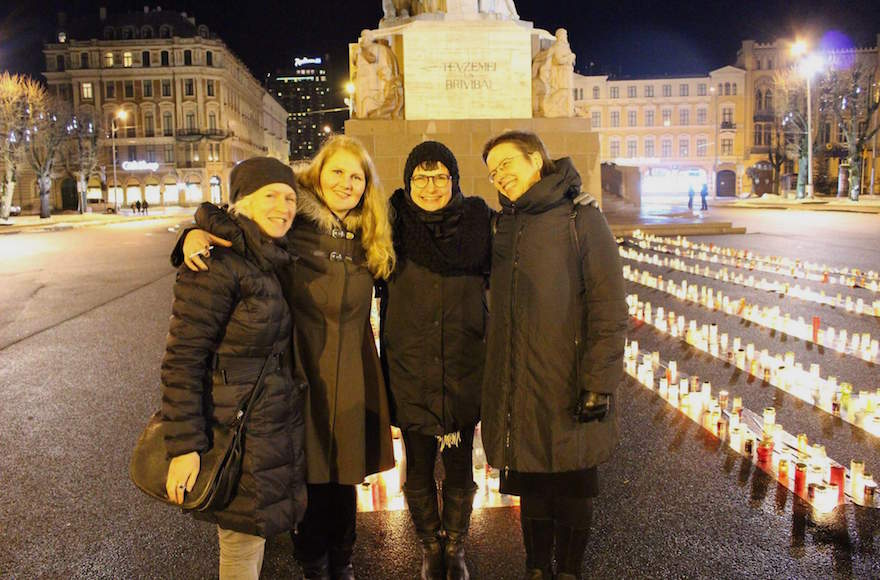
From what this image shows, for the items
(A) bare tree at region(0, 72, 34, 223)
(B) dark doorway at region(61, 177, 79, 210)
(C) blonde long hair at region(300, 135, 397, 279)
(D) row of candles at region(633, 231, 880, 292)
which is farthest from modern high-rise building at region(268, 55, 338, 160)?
(C) blonde long hair at region(300, 135, 397, 279)

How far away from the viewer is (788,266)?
526 inches

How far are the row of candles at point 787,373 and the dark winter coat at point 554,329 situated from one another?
305cm

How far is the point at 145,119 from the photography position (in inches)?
3152

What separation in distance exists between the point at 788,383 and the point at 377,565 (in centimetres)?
410

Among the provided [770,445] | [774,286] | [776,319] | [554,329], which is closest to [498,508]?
[554,329]

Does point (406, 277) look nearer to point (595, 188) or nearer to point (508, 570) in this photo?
point (508, 570)

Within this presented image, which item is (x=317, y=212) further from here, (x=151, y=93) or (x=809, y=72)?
(x=151, y=93)

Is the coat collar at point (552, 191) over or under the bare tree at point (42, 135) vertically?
under

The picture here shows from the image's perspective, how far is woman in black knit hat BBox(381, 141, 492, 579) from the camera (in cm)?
343

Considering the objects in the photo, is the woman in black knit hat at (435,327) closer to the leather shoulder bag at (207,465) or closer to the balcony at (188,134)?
the leather shoulder bag at (207,465)

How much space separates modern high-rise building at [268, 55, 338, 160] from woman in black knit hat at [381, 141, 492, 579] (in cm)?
16493

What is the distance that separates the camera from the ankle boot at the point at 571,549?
3.24 metres

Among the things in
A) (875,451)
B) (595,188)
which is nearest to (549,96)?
(595,188)

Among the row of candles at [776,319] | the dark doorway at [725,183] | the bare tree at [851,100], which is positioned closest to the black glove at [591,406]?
the row of candles at [776,319]
